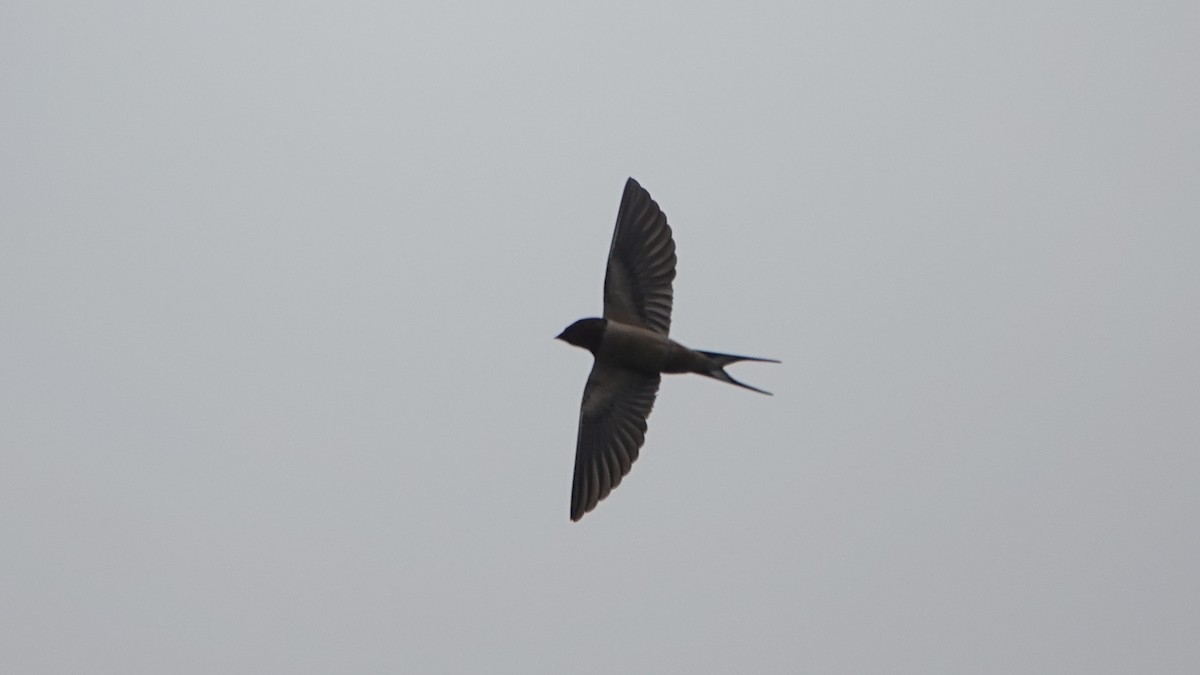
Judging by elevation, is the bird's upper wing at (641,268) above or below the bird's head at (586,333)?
above

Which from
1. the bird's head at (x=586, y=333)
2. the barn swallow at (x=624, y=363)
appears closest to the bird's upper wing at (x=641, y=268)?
the barn swallow at (x=624, y=363)

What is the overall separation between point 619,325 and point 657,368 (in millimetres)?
191

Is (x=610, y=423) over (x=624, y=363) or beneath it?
beneath

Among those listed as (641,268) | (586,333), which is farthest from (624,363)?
(641,268)

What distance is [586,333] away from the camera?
4469mm

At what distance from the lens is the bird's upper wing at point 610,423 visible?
4.52 meters

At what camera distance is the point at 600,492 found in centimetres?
448

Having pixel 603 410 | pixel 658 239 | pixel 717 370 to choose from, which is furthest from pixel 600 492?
pixel 658 239

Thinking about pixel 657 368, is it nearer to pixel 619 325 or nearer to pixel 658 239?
pixel 619 325

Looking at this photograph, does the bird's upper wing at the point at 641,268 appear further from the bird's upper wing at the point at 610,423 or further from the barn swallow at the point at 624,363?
the bird's upper wing at the point at 610,423

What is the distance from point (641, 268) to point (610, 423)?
1.92ft

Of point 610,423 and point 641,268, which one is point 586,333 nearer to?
point 610,423

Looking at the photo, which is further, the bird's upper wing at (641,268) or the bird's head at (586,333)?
the bird's upper wing at (641,268)

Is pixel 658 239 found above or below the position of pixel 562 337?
above
